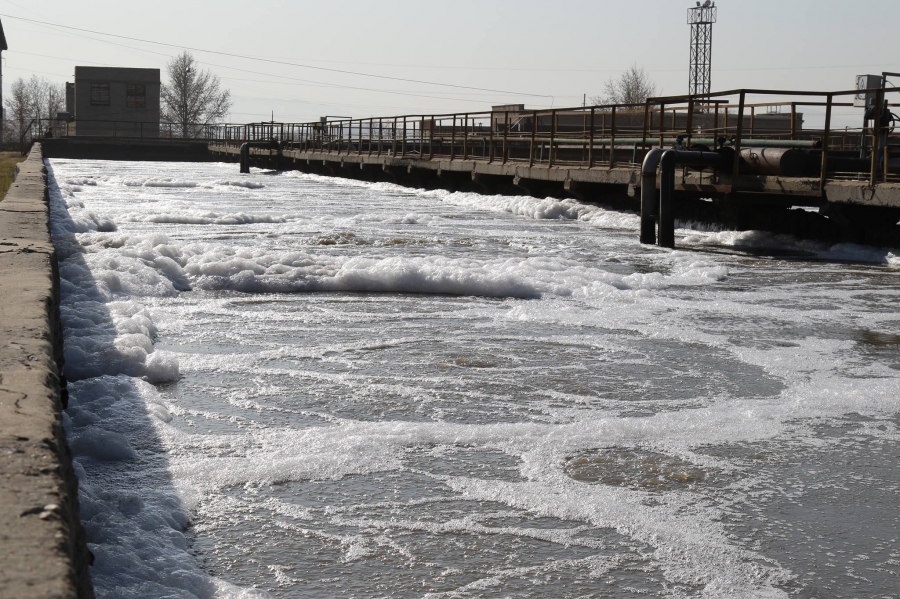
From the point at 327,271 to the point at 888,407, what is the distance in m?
5.12

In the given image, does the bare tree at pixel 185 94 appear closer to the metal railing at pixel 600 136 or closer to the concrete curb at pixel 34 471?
the metal railing at pixel 600 136

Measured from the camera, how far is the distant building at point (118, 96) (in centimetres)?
6738

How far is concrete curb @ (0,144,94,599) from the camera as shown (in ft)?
6.22

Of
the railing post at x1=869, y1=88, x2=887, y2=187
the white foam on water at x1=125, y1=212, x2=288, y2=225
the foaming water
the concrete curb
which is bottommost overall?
the foaming water

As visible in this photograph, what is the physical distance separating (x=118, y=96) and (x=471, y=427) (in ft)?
224

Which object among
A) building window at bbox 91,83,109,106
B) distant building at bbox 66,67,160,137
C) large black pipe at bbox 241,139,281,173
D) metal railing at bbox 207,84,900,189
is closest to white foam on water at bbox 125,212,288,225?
metal railing at bbox 207,84,900,189

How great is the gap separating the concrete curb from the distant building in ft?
213

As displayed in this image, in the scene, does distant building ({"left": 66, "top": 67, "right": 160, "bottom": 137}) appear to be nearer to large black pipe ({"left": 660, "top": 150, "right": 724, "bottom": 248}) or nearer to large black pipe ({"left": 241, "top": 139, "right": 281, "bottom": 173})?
large black pipe ({"left": 241, "top": 139, "right": 281, "bottom": 173})

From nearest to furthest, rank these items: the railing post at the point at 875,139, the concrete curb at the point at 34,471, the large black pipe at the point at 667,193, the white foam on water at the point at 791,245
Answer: the concrete curb at the point at 34,471
the railing post at the point at 875,139
the white foam on water at the point at 791,245
the large black pipe at the point at 667,193

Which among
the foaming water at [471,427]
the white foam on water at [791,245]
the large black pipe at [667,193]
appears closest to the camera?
the foaming water at [471,427]

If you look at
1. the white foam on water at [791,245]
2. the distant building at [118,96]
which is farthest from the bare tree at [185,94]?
the white foam on water at [791,245]

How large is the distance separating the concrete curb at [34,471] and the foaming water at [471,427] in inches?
15.9

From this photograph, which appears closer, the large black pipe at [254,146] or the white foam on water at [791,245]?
the white foam on water at [791,245]

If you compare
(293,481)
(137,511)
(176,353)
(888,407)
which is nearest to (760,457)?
(888,407)
